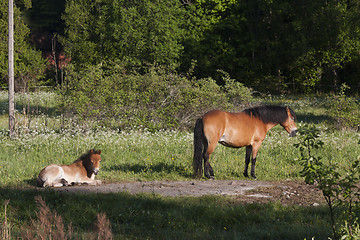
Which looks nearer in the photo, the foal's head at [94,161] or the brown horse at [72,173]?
the foal's head at [94,161]

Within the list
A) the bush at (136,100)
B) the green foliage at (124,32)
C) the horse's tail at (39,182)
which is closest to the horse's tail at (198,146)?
the horse's tail at (39,182)

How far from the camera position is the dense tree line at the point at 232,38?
3941cm

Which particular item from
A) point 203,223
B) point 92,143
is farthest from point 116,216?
point 92,143

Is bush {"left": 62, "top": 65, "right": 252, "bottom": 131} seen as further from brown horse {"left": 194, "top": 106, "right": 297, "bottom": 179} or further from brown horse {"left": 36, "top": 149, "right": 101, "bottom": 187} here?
brown horse {"left": 36, "top": 149, "right": 101, "bottom": 187}

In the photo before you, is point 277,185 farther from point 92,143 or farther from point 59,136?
point 59,136

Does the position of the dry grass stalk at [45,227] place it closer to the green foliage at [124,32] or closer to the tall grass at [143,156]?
the tall grass at [143,156]

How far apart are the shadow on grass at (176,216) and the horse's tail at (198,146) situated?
7.54ft

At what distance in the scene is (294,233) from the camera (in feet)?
24.9

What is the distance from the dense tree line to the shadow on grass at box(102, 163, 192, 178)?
74.6 feet

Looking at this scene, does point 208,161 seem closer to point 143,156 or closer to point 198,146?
point 198,146

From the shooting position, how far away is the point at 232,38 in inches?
1945

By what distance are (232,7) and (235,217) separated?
43.3 meters

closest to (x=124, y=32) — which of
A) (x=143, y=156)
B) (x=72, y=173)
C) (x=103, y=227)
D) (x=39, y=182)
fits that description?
(x=143, y=156)

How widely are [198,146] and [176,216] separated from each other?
3677 millimetres
